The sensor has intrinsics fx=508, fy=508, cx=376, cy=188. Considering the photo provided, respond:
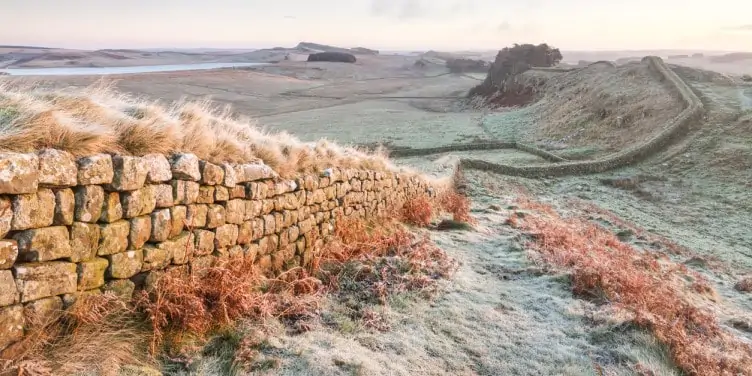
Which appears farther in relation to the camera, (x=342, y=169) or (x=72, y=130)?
(x=342, y=169)

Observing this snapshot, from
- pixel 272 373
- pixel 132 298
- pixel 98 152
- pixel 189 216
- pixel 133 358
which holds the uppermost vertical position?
pixel 98 152

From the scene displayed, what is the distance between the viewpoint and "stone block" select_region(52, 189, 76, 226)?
393 centimetres

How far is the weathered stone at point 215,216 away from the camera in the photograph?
5.46 metres

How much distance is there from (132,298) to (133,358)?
1.90 feet

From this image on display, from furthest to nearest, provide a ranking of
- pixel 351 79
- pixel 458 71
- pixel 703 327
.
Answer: pixel 458 71, pixel 351 79, pixel 703 327

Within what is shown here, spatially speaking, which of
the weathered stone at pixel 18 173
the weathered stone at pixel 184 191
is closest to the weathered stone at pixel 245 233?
the weathered stone at pixel 184 191

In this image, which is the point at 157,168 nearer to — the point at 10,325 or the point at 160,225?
the point at 160,225

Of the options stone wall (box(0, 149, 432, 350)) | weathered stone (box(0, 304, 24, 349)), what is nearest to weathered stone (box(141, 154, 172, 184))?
stone wall (box(0, 149, 432, 350))

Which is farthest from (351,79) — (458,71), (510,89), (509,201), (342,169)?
(342,169)

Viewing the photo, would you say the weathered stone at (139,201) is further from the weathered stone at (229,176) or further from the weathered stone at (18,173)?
the weathered stone at (229,176)

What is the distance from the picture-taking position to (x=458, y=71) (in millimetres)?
106188

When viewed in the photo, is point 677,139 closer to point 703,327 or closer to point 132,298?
point 703,327

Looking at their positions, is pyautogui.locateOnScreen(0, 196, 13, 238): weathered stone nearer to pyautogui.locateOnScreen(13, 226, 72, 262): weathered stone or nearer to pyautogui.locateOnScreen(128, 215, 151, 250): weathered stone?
pyautogui.locateOnScreen(13, 226, 72, 262): weathered stone

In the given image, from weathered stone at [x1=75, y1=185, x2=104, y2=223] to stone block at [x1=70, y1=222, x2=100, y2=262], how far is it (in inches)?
2.2
